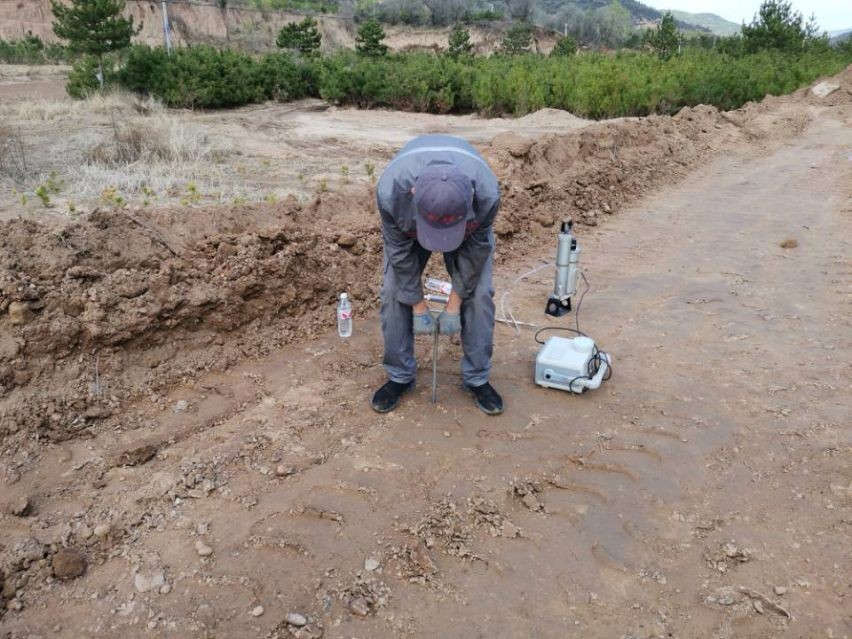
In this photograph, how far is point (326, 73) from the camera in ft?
64.3

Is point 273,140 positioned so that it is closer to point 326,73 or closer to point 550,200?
point 550,200

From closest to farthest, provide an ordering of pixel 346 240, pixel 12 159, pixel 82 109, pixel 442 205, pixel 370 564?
pixel 370 564, pixel 442 205, pixel 346 240, pixel 12 159, pixel 82 109

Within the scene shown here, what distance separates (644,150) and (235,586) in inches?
335

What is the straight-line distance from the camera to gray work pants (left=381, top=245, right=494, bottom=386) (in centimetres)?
337

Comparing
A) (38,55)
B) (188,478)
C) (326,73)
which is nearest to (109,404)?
(188,478)

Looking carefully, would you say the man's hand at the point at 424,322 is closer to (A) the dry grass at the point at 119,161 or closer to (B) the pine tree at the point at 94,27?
(A) the dry grass at the point at 119,161

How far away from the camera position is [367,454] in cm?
319

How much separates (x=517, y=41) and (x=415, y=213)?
3701 centimetres

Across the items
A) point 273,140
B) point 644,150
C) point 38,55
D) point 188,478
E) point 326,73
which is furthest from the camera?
point 38,55

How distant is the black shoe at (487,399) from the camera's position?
3520 millimetres

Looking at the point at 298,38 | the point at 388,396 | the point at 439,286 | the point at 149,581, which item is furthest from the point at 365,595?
the point at 298,38

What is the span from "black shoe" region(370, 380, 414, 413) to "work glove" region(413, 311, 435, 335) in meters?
0.37

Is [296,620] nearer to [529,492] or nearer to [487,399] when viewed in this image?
[529,492]

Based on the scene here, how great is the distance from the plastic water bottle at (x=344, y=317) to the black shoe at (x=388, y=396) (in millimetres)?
819
